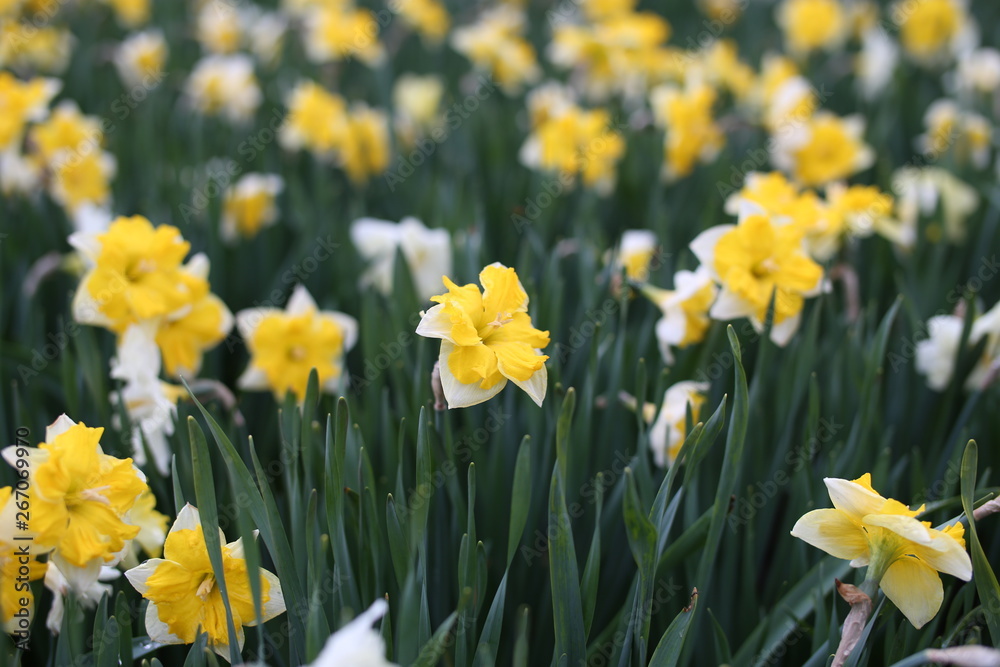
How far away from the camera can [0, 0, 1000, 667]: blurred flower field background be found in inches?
37.6

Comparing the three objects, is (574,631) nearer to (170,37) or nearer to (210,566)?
(210,566)

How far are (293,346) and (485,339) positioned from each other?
25.5 inches

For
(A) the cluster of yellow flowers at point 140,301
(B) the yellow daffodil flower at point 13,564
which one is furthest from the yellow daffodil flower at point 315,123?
(B) the yellow daffodil flower at point 13,564

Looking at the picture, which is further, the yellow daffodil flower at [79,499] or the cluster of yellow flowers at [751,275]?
the cluster of yellow flowers at [751,275]

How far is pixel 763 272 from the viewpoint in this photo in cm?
138

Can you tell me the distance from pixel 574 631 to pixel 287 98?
2.63 meters

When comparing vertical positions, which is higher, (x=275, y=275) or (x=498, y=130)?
(x=498, y=130)

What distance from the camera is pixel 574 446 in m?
1.28

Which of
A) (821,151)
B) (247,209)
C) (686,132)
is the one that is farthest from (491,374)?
(821,151)

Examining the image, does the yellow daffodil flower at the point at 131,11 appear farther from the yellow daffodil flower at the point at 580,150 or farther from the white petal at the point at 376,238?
the white petal at the point at 376,238

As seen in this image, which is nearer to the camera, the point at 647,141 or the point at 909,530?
the point at 909,530

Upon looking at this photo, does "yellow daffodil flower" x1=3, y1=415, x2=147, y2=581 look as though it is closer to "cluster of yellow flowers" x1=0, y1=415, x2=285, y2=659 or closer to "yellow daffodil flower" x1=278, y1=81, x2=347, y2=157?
"cluster of yellow flowers" x1=0, y1=415, x2=285, y2=659

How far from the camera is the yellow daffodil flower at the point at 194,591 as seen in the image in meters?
0.96

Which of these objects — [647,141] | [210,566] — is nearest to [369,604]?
[210,566]
